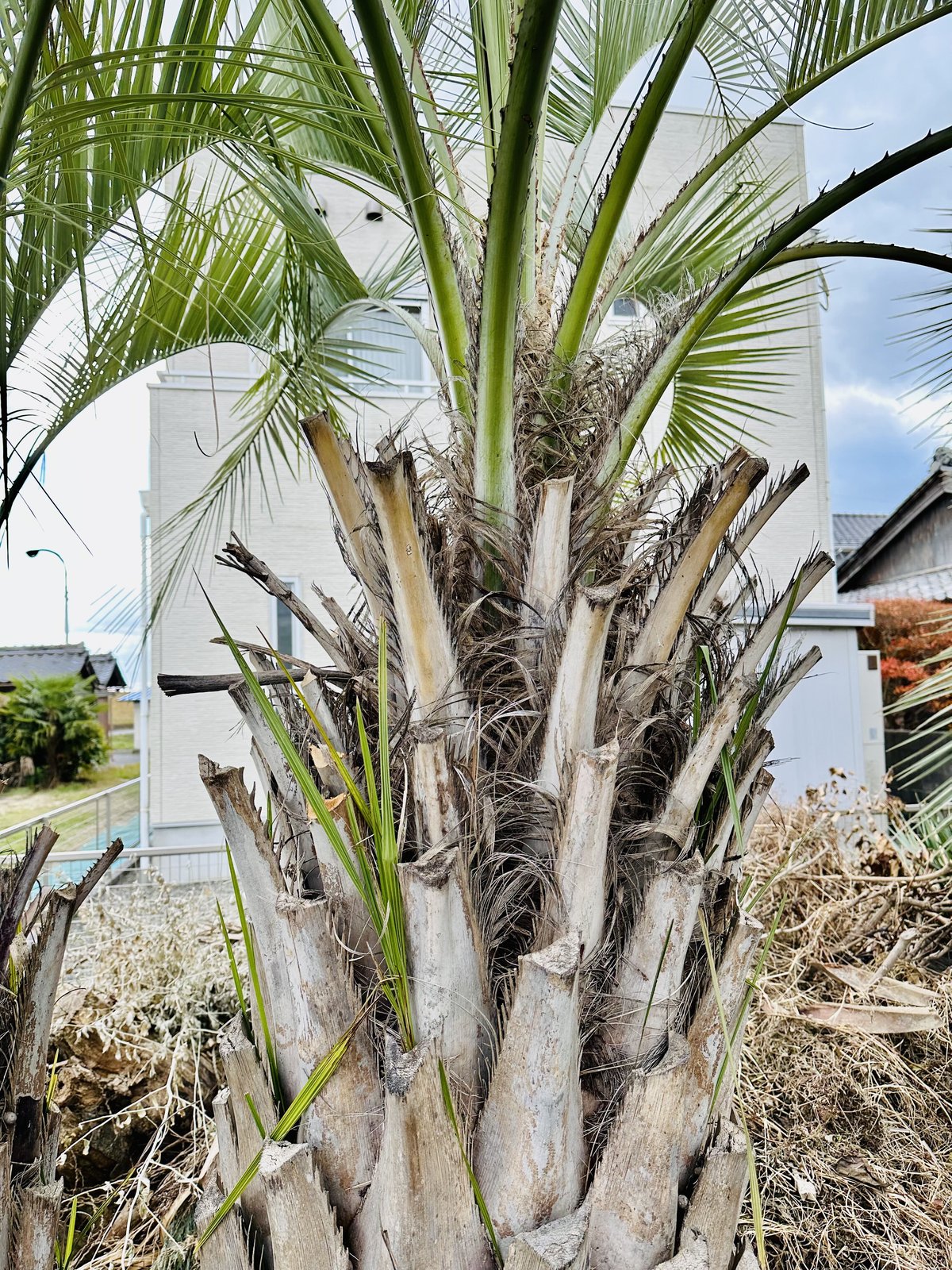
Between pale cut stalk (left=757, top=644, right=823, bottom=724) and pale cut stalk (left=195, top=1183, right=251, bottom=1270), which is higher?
pale cut stalk (left=757, top=644, right=823, bottom=724)

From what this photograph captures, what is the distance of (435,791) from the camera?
105 centimetres

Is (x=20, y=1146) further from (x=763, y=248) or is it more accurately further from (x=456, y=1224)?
(x=763, y=248)

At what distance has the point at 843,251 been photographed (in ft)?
5.35

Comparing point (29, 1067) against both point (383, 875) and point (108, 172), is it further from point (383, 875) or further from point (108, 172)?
point (108, 172)

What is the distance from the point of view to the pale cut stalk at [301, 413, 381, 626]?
3.76 feet

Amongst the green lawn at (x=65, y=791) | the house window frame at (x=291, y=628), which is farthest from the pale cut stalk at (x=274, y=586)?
the green lawn at (x=65, y=791)

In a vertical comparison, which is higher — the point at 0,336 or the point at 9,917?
the point at 0,336

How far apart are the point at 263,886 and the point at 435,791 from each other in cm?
27

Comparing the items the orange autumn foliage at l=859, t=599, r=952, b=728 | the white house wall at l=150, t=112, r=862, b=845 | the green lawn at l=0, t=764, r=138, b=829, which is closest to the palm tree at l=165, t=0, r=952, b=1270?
the white house wall at l=150, t=112, r=862, b=845

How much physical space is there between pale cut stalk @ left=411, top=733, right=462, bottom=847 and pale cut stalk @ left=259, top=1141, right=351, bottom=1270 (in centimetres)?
Result: 42

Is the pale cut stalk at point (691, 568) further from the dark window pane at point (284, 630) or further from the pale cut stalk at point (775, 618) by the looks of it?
the dark window pane at point (284, 630)

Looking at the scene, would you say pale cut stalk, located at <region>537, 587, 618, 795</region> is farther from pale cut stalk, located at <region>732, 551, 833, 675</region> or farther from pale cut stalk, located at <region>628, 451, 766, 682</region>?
pale cut stalk, located at <region>732, 551, 833, 675</region>

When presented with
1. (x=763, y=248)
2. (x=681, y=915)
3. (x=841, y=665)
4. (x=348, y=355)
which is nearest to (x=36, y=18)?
(x=763, y=248)

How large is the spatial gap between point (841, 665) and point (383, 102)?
565 cm
